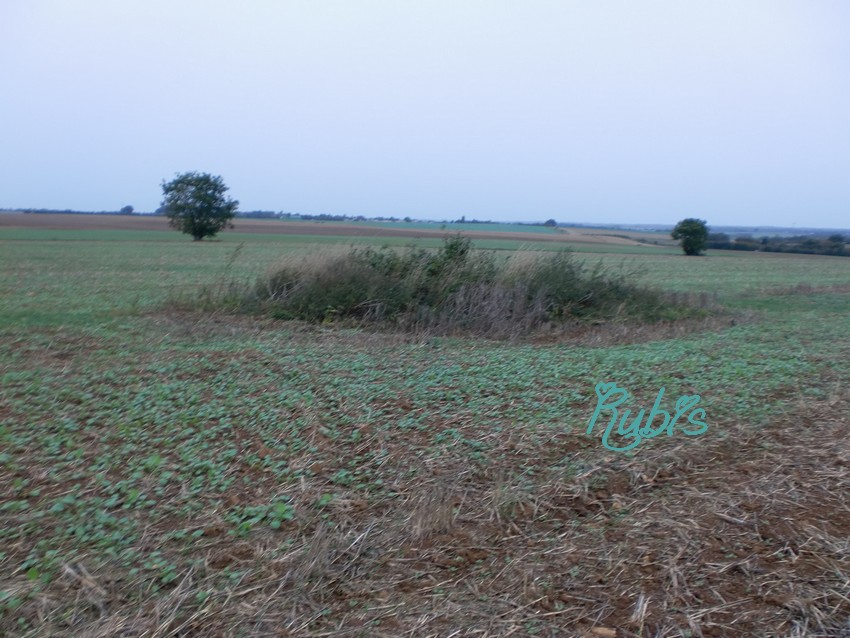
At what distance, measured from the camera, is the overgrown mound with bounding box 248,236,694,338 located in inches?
476

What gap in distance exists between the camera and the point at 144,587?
3.94 meters

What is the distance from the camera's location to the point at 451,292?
494 inches

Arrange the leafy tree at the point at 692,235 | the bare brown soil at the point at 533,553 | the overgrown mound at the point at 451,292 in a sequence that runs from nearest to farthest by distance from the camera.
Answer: the bare brown soil at the point at 533,553, the overgrown mound at the point at 451,292, the leafy tree at the point at 692,235

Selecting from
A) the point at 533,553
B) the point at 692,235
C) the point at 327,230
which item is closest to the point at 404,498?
the point at 533,553

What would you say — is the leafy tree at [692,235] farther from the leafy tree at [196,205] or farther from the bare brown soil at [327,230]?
the leafy tree at [196,205]

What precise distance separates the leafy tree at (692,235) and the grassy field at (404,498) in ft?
131

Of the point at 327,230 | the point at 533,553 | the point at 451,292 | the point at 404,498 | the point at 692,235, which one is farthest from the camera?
the point at 327,230

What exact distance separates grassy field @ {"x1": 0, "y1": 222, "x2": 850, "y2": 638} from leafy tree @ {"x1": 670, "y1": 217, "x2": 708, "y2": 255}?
39.8 meters

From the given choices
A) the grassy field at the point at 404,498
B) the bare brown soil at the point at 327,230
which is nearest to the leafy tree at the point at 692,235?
the bare brown soil at the point at 327,230

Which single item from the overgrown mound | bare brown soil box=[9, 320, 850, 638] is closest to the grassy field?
bare brown soil box=[9, 320, 850, 638]

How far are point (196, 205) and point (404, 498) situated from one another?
154ft

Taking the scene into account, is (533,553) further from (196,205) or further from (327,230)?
(327,230)

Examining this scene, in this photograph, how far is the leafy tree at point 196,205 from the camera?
4862cm

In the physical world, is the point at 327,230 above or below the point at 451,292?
below
